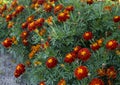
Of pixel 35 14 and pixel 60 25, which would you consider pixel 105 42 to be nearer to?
pixel 60 25

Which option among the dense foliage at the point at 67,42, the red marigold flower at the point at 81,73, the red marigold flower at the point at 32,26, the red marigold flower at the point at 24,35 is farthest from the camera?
the red marigold flower at the point at 24,35

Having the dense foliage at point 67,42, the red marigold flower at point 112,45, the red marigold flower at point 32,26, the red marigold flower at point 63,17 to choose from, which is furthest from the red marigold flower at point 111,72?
the red marigold flower at point 32,26

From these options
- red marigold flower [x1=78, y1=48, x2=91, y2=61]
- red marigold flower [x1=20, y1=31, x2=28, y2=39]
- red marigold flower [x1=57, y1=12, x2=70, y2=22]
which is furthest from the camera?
red marigold flower [x1=20, y1=31, x2=28, y2=39]

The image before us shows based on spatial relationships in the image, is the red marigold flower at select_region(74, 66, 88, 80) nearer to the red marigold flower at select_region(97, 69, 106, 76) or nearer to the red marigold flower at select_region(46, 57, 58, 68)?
the red marigold flower at select_region(97, 69, 106, 76)

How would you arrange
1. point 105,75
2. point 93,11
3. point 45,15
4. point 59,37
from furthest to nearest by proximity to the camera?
point 45,15, point 93,11, point 59,37, point 105,75

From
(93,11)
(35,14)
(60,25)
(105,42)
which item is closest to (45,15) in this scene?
(35,14)

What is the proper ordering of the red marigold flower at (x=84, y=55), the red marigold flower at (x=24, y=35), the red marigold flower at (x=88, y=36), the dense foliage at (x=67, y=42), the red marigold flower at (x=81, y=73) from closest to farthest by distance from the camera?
the red marigold flower at (x=81, y=73) → the red marigold flower at (x=84, y=55) → the dense foliage at (x=67, y=42) → the red marigold flower at (x=88, y=36) → the red marigold flower at (x=24, y=35)

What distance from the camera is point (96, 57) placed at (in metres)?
2.79

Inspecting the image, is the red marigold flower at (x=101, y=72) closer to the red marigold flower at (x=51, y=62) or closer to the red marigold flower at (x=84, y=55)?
the red marigold flower at (x=84, y=55)

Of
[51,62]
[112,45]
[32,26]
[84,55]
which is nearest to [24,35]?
[32,26]

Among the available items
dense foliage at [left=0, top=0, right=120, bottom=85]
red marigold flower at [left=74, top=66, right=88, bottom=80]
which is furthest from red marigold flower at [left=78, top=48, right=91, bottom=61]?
red marigold flower at [left=74, top=66, right=88, bottom=80]

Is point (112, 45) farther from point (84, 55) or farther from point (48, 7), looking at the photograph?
point (48, 7)

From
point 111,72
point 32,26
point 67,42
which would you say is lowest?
point 111,72

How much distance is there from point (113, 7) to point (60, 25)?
0.60 meters
